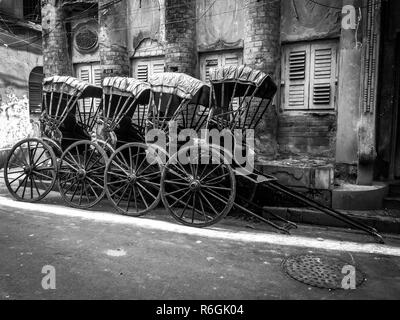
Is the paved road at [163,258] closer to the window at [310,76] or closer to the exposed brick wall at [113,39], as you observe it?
the window at [310,76]

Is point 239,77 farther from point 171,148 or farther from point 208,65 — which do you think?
point 208,65

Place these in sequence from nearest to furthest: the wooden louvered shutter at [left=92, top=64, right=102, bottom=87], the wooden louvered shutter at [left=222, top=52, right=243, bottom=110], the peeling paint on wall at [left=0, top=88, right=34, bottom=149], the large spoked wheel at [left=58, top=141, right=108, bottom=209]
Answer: the large spoked wheel at [left=58, top=141, right=108, bottom=209]
the wooden louvered shutter at [left=222, top=52, right=243, bottom=110]
the wooden louvered shutter at [left=92, top=64, right=102, bottom=87]
the peeling paint on wall at [left=0, top=88, right=34, bottom=149]

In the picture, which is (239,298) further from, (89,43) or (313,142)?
(89,43)

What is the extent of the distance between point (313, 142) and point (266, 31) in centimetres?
261

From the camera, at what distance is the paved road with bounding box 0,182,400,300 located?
335cm

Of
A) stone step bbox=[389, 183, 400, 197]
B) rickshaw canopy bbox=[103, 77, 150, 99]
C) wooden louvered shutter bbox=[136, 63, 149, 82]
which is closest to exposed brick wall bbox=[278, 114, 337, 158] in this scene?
stone step bbox=[389, 183, 400, 197]

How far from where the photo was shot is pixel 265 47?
7.52 metres

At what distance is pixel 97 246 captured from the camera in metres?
4.51

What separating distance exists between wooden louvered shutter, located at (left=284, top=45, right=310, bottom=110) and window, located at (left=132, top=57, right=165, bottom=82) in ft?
11.4

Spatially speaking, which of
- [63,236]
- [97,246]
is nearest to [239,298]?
[97,246]

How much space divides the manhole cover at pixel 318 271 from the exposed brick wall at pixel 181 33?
229 inches

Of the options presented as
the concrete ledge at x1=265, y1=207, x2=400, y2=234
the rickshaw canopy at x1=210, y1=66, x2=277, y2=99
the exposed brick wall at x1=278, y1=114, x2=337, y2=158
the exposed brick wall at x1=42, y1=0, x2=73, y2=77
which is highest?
the exposed brick wall at x1=42, y1=0, x2=73, y2=77

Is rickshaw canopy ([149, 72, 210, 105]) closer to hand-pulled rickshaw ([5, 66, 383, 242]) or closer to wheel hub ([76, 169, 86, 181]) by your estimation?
hand-pulled rickshaw ([5, 66, 383, 242])

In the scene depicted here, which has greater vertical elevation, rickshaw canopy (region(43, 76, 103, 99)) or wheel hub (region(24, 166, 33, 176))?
rickshaw canopy (region(43, 76, 103, 99))
